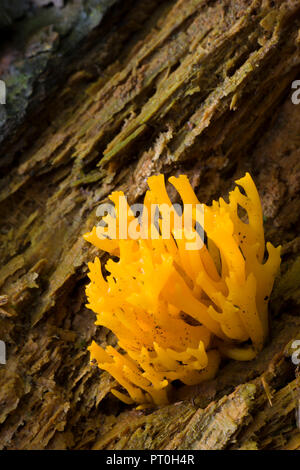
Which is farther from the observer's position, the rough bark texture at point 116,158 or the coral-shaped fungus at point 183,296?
the rough bark texture at point 116,158

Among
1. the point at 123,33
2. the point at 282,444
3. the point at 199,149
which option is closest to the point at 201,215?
the point at 199,149

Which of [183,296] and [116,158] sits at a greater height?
[116,158]

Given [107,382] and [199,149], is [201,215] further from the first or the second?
[107,382]

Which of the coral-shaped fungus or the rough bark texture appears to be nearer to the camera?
the coral-shaped fungus
